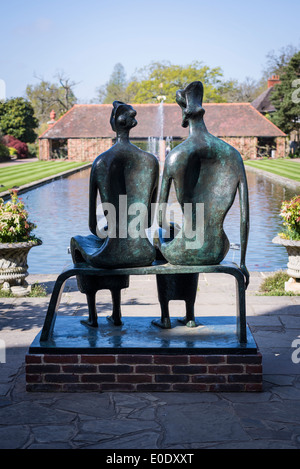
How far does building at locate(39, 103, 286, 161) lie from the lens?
52.7m

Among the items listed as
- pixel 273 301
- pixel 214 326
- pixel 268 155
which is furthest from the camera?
pixel 268 155

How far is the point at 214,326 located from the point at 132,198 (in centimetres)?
142

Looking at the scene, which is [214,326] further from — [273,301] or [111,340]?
[273,301]

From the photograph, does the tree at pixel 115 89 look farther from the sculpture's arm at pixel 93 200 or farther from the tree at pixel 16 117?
the sculpture's arm at pixel 93 200

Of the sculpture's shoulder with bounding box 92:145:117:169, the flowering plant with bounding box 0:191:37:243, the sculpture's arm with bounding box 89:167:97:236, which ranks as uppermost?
the sculpture's shoulder with bounding box 92:145:117:169

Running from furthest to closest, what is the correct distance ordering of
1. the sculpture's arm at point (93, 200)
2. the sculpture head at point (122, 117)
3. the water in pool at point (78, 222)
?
the water in pool at point (78, 222)
the sculpture head at point (122, 117)
the sculpture's arm at point (93, 200)

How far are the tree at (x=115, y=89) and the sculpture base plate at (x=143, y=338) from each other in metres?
78.6

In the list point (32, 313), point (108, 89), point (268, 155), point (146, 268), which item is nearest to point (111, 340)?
point (146, 268)

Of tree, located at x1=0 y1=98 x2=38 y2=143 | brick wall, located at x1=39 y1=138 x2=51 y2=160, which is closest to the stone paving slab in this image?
brick wall, located at x1=39 y1=138 x2=51 y2=160

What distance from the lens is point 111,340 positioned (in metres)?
5.26

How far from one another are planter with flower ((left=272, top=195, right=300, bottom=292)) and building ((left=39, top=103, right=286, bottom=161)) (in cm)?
4284

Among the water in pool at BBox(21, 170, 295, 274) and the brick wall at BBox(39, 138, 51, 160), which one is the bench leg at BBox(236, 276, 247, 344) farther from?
the brick wall at BBox(39, 138, 51, 160)

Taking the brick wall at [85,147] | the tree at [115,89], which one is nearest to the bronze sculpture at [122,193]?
the brick wall at [85,147]

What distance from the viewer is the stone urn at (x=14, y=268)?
8766mm
